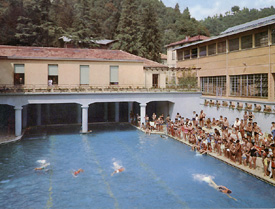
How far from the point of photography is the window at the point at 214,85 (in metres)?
33.2

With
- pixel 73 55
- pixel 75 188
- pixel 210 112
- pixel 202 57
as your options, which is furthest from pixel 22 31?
pixel 75 188

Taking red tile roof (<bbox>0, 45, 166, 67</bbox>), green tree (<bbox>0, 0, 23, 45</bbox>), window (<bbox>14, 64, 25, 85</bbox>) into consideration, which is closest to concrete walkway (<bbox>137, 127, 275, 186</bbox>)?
red tile roof (<bbox>0, 45, 166, 67</bbox>)

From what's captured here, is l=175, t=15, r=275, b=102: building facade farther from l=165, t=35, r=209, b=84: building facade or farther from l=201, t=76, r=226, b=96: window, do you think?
l=165, t=35, r=209, b=84: building facade

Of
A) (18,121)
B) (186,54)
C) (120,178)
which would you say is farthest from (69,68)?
(186,54)

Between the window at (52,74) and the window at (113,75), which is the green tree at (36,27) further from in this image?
the window at (113,75)

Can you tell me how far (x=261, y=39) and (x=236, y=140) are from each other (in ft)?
43.7

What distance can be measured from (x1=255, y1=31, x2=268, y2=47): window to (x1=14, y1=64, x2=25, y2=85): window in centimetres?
2404

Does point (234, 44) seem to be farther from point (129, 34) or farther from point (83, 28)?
point (83, 28)

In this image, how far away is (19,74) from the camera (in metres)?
27.0

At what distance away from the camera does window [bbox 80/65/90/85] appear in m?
28.7

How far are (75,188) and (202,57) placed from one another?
92.2 feet

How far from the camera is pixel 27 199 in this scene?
42.0 ft

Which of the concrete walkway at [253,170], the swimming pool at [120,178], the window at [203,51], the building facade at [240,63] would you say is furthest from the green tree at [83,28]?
the concrete walkway at [253,170]

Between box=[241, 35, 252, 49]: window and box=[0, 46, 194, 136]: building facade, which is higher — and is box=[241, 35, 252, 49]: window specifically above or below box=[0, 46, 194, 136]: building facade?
above
